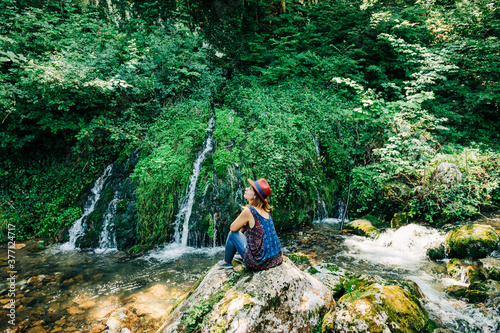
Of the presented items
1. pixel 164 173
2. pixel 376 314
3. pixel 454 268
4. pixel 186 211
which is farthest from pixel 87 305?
pixel 454 268

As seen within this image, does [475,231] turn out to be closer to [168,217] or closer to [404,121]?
[404,121]

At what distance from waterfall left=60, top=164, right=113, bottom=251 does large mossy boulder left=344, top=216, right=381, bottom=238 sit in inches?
330

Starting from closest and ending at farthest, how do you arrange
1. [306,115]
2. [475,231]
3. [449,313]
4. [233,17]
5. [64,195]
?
[449,313] < [475,231] < [64,195] < [306,115] < [233,17]

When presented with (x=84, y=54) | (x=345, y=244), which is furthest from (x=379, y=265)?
(x=84, y=54)

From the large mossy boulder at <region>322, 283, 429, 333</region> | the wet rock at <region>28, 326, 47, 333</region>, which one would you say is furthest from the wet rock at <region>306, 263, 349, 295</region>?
the wet rock at <region>28, 326, 47, 333</region>

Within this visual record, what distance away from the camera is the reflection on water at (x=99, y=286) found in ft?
13.4

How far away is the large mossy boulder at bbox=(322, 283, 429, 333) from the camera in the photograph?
2.59 m

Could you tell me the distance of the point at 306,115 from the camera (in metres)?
9.36

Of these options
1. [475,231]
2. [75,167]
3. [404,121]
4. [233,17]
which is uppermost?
[233,17]

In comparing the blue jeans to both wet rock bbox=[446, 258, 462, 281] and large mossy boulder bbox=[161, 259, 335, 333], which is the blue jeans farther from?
wet rock bbox=[446, 258, 462, 281]

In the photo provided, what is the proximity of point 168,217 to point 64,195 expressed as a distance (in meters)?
4.25

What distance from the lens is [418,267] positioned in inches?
213

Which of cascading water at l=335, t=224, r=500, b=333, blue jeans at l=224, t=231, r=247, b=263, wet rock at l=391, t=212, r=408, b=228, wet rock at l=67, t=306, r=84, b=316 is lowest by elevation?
wet rock at l=67, t=306, r=84, b=316

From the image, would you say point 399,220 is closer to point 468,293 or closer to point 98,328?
point 468,293
